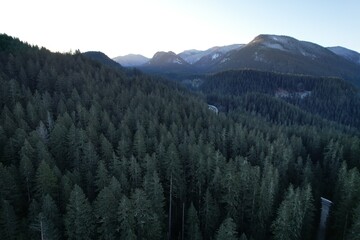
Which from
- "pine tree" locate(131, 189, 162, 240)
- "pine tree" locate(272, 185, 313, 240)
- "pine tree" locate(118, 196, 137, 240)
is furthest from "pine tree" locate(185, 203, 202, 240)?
"pine tree" locate(272, 185, 313, 240)

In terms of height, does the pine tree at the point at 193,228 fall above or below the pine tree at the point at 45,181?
below

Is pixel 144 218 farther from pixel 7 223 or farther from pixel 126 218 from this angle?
pixel 7 223

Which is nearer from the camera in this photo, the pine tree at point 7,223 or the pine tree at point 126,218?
the pine tree at point 7,223

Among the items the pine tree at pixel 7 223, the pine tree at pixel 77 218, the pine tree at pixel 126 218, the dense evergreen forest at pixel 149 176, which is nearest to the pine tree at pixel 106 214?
the dense evergreen forest at pixel 149 176

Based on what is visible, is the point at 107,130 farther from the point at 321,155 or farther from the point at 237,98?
the point at 237,98

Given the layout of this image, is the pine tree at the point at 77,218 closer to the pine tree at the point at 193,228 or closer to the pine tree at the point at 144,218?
the pine tree at the point at 144,218

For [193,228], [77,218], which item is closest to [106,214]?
[77,218]
